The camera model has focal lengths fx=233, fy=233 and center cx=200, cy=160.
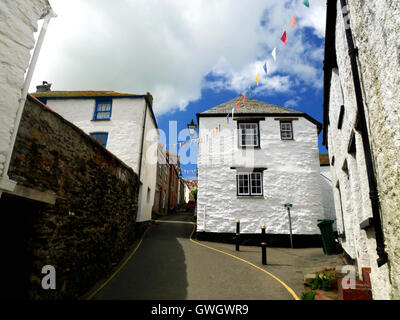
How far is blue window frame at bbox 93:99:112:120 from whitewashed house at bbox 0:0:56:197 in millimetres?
10548

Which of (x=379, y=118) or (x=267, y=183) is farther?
(x=267, y=183)

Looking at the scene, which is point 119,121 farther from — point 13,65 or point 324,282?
point 324,282

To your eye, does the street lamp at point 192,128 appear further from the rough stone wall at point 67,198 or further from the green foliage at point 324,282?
the green foliage at point 324,282

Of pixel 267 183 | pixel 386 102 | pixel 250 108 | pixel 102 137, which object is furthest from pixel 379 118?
pixel 102 137

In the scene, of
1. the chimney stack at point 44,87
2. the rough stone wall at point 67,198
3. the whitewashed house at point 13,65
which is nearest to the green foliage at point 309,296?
the rough stone wall at point 67,198

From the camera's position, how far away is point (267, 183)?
12250 mm

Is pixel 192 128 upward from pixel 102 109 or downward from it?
downward

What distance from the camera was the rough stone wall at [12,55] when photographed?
3406 mm

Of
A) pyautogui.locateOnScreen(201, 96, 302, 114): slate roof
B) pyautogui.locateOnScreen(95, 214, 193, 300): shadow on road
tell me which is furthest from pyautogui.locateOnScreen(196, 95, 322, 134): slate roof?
pyautogui.locateOnScreen(95, 214, 193, 300): shadow on road

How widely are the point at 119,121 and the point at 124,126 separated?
487 millimetres

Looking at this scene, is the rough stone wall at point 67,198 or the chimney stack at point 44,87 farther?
the chimney stack at point 44,87

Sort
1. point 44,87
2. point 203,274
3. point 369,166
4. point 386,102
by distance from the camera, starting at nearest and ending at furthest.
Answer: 1. point 386,102
2. point 369,166
3. point 203,274
4. point 44,87
